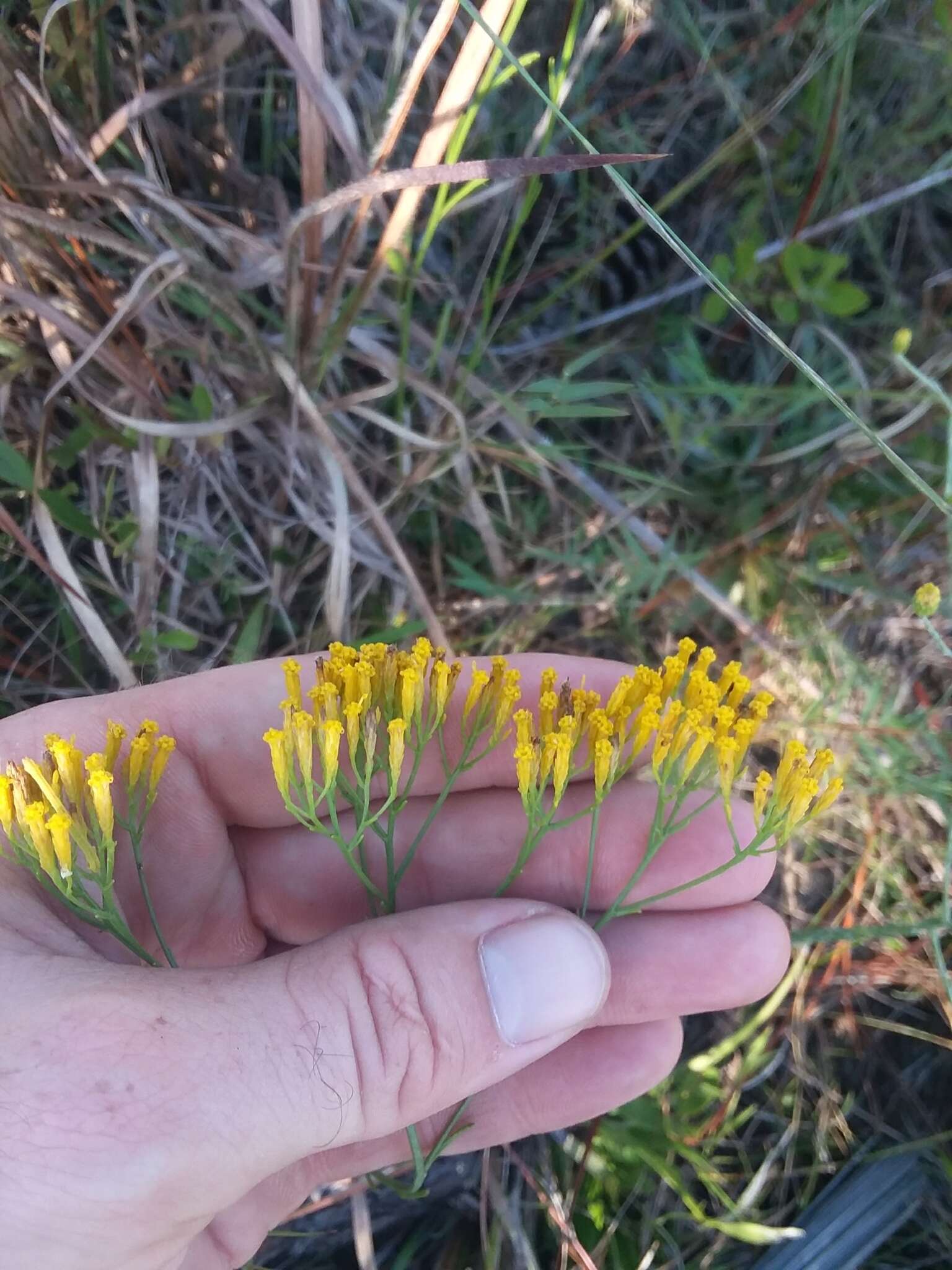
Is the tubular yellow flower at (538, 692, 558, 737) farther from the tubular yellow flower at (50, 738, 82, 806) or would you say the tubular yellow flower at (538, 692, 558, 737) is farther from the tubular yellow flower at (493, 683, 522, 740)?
the tubular yellow flower at (50, 738, 82, 806)

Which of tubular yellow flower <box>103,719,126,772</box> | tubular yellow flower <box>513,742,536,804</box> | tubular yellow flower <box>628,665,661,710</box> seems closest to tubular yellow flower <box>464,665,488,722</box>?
tubular yellow flower <box>513,742,536,804</box>

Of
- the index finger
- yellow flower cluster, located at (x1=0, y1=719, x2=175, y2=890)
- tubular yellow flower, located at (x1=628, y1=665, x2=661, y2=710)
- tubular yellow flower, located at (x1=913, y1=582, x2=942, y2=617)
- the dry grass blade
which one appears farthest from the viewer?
the dry grass blade

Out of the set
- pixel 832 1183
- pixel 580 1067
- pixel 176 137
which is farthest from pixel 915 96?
pixel 832 1183

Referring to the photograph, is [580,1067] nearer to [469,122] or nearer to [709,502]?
[709,502]

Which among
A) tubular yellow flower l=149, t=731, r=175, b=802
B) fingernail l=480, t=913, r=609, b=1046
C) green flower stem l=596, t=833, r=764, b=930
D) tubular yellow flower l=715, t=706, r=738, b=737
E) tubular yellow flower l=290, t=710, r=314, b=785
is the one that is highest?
tubular yellow flower l=290, t=710, r=314, b=785

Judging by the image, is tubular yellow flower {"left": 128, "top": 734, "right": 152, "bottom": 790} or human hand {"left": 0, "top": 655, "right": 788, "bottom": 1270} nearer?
human hand {"left": 0, "top": 655, "right": 788, "bottom": 1270}

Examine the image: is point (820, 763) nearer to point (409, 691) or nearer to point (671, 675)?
point (671, 675)
